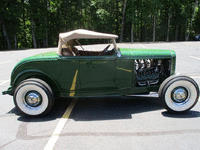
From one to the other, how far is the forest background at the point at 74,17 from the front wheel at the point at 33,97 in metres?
24.6

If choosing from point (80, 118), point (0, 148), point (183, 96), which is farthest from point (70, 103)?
point (183, 96)

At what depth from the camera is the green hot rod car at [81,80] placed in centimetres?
369

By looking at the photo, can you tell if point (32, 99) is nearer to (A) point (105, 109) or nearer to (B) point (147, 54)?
(A) point (105, 109)

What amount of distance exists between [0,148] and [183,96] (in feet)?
11.0

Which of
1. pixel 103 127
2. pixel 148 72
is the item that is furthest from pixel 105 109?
pixel 148 72

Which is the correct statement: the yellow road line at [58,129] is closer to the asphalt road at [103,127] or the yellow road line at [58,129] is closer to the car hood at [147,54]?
the asphalt road at [103,127]

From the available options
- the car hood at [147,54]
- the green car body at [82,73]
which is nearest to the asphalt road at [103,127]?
the green car body at [82,73]

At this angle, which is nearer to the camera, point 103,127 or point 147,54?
point 103,127

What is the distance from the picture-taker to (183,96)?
378cm

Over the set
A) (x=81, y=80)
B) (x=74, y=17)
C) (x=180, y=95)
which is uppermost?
(x=74, y=17)

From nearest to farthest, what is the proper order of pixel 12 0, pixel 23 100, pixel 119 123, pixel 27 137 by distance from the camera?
pixel 27 137 → pixel 119 123 → pixel 23 100 → pixel 12 0

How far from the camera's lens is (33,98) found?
3676 millimetres

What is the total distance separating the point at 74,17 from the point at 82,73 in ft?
102

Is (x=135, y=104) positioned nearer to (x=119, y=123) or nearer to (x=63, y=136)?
(x=119, y=123)
